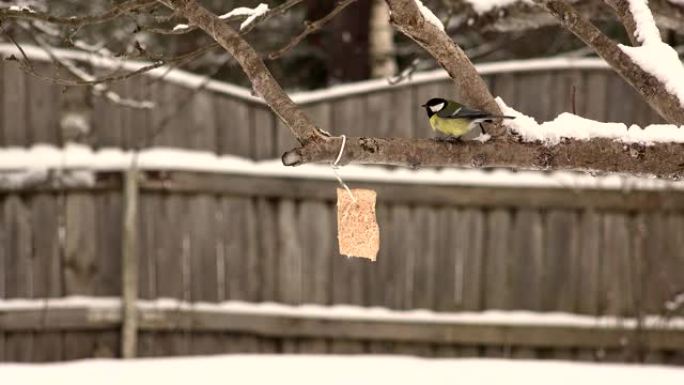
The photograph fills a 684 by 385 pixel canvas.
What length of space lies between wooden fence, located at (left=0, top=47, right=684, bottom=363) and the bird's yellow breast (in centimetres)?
259

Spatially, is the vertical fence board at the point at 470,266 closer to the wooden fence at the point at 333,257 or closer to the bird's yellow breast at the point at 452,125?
the wooden fence at the point at 333,257

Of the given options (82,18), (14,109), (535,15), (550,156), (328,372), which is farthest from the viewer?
(14,109)

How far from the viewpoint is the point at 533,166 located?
9.39 ft

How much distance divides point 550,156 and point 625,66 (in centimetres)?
42

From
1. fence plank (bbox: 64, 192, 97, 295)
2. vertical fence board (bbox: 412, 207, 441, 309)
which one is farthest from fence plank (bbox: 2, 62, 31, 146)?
vertical fence board (bbox: 412, 207, 441, 309)

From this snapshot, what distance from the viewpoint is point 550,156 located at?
9.32 feet

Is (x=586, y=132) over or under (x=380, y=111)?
under

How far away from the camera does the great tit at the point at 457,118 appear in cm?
286

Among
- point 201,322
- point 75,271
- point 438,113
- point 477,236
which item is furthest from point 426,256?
point 438,113

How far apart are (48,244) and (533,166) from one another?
3.79m

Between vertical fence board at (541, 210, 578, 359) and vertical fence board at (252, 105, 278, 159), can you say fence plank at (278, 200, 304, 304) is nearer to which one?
vertical fence board at (252, 105, 278, 159)

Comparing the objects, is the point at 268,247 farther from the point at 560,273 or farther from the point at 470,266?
the point at 560,273

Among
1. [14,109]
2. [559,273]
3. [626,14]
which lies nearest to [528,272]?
[559,273]

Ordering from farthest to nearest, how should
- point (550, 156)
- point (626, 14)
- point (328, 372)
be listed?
point (328, 372)
point (626, 14)
point (550, 156)
